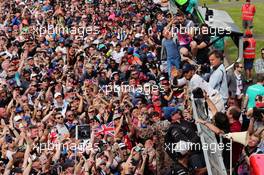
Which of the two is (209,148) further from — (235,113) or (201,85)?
(201,85)

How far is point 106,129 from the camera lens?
1436 centimetres

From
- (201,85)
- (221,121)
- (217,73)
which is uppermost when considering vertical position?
(217,73)

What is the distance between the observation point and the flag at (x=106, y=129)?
14185 mm

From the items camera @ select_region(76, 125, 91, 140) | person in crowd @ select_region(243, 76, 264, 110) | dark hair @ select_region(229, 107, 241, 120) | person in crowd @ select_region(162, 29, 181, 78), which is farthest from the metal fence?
person in crowd @ select_region(162, 29, 181, 78)

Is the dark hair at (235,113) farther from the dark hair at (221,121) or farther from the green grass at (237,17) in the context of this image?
the green grass at (237,17)

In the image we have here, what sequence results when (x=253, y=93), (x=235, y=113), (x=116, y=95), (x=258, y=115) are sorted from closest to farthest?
(x=235, y=113) < (x=258, y=115) < (x=253, y=93) < (x=116, y=95)

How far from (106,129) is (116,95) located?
8.75 feet

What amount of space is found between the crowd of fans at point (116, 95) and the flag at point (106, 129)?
38 mm

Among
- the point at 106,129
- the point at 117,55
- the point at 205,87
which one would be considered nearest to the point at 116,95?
the point at 106,129

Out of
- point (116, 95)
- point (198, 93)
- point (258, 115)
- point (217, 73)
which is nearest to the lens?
point (198, 93)

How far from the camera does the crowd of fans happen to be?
37.3 ft

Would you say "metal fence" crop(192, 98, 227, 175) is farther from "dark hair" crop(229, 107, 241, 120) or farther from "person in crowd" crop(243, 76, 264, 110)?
"person in crowd" crop(243, 76, 264, 110)

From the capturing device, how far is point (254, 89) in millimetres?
13703

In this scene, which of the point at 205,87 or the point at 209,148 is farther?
the point at 205,87
